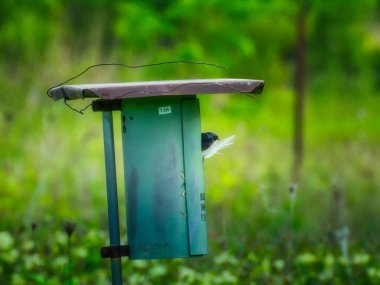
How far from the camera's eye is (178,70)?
35.6ft

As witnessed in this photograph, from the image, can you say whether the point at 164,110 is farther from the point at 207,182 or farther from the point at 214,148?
the point at 207,182

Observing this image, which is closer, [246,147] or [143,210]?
[143,210]

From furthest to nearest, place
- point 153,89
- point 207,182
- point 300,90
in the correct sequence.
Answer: point 300,90 → point 207,182 → point 153,89

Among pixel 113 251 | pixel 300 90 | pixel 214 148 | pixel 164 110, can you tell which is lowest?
pixel 113 251

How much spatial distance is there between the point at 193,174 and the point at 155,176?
18 centimetres

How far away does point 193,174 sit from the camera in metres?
4.46

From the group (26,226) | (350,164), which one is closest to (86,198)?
(26,226)

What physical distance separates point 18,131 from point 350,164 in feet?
12.2

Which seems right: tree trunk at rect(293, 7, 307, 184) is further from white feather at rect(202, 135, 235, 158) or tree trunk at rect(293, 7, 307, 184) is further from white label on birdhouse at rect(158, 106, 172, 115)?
white label on birdhouse at rect(158, 106, 172, 115)

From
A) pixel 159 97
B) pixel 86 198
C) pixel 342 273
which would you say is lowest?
pixel 342 273

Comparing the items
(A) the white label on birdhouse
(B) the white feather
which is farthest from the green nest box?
(B) the white feather

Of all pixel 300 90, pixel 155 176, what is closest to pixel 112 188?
pixel 155 176

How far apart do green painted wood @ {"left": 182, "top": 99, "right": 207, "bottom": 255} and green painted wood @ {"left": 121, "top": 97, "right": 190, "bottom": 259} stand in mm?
37

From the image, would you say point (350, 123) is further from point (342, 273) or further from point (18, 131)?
point (342, 273)
